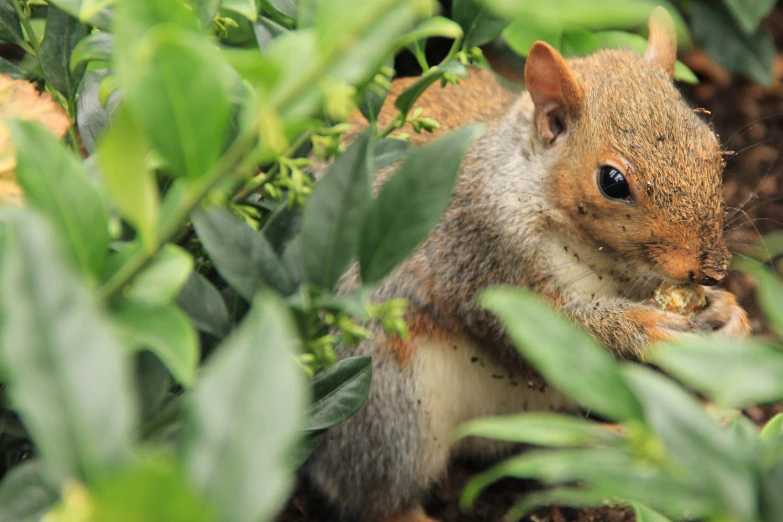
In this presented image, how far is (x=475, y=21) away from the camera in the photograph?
151 centimetres

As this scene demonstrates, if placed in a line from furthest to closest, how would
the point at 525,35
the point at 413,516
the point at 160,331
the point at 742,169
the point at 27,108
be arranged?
1. the point at 742,169
2. the point at 525,35
3. the point at 413,516
4. the point at 27,108
5. the point at 160,331

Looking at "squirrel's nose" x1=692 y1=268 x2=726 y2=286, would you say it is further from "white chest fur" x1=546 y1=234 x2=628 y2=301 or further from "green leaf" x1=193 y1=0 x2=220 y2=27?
"green leaf" x1=193 y1=0 x2=220 y2=27

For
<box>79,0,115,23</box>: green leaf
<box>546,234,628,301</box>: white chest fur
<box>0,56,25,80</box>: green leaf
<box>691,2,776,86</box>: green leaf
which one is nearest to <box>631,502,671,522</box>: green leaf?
<box>546,234,628,301</box>: white chest fur

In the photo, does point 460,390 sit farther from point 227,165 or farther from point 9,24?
point 227,165

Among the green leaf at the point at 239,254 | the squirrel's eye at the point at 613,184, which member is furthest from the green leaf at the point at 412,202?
the squirrel's eye at the point at 613,184

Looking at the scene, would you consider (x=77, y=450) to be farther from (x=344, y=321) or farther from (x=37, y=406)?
(x=344, y=321)

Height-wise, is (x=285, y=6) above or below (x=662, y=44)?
above

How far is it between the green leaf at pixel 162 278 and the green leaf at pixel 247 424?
20 cm

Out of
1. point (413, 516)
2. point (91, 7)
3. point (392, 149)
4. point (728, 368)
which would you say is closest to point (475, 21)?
point (392, 149)

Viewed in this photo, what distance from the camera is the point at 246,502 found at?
558 millimetres

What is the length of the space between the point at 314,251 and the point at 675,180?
3.16ft

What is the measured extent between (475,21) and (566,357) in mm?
927

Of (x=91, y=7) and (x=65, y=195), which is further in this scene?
(x=91, y=7)

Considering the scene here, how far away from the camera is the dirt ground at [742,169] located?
2.41 metres
